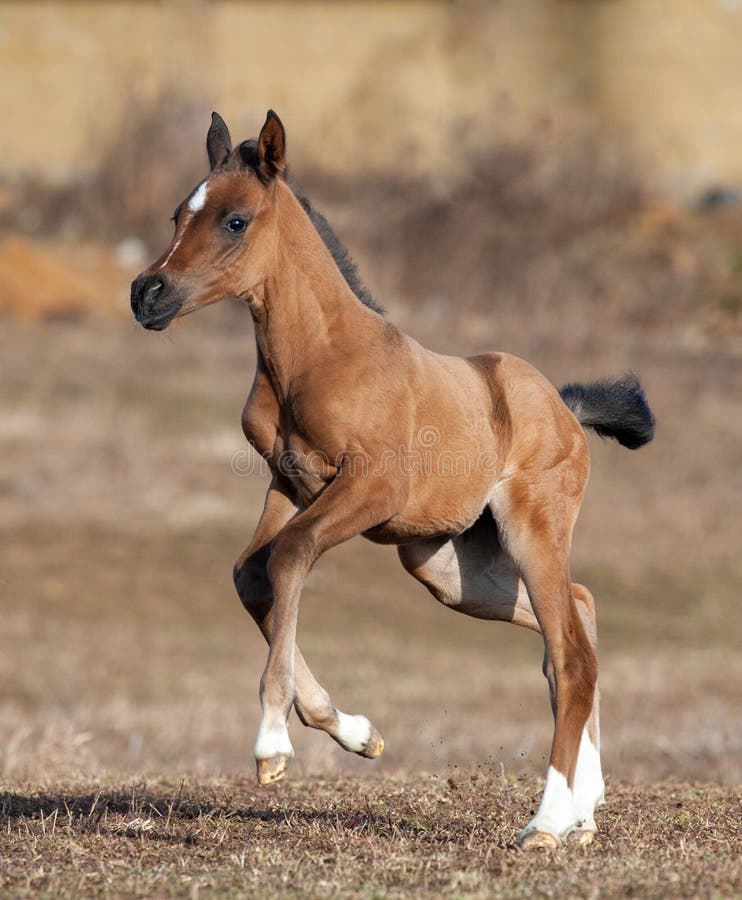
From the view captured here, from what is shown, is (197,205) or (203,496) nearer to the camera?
(197,205)

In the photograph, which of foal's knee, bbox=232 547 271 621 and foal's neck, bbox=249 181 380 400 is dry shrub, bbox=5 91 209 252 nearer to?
foal's neck, bbox=249 181 380 400

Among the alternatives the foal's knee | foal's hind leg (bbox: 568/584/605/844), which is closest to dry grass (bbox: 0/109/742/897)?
foal's hind leg (bbox: 568/584/605/844)

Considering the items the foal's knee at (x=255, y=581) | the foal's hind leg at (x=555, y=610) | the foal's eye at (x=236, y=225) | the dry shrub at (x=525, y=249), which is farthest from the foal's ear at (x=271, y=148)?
the dry shrub at (x=525, y=249)

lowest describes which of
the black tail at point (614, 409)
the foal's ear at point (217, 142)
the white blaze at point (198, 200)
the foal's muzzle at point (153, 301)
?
the foal's muzzle at point (153, 301)

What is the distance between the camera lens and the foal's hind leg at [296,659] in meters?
5.91

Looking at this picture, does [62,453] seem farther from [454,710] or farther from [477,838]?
[477,838]

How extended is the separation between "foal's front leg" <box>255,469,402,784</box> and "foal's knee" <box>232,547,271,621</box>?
1.10 ft

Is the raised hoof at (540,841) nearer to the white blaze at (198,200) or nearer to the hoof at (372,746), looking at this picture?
the hoof at (372,746)

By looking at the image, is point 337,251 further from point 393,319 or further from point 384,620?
point 393,319

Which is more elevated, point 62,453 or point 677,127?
point 677,127

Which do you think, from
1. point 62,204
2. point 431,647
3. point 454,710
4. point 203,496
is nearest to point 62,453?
point 203,496

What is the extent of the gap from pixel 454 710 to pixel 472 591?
6.06 metres

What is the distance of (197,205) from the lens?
19.5 ft

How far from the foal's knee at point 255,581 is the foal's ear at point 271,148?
1486 millimetres
